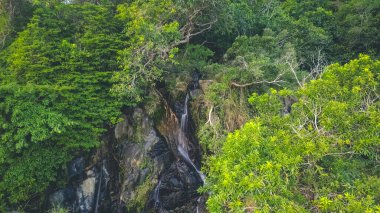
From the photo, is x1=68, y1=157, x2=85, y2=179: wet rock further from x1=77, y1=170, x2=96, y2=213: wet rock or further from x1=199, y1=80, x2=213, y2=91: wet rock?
x1=199, y1=80, x2=213, y2=91: wet rock

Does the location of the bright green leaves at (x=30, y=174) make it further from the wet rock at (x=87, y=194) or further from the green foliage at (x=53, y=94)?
the wet rock at (x=87, y=194)

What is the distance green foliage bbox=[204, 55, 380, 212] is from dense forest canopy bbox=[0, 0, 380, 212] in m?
0.03

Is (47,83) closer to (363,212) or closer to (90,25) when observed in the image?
(90,25)

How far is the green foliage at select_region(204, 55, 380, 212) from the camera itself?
20.1 ft

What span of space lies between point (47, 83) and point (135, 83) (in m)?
3.44

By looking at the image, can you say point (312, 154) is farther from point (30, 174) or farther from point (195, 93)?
point (30, 174)

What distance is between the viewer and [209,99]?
12.8 meters

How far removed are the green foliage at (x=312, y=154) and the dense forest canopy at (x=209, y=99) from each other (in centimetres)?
3

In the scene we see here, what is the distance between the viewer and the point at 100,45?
13.3 meters

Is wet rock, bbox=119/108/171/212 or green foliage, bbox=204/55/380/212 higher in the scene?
green foliage, bbox=204/55/380/212

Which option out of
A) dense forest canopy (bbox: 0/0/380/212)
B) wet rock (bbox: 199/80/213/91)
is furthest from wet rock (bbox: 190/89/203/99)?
dense forest canopy (bbox: 0/0/380/212)

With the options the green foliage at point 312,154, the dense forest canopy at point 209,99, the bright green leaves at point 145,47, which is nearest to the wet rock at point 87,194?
the dense forest canopy at point 209,99

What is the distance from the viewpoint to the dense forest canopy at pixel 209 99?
6742 mm

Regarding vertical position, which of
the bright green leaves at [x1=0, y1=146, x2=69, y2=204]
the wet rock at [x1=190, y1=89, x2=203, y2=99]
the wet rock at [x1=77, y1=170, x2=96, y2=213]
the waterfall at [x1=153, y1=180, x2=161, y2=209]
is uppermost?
the wet rock at [x1=190, y1=89, x2=203, y2=99]
